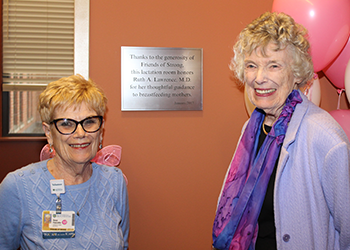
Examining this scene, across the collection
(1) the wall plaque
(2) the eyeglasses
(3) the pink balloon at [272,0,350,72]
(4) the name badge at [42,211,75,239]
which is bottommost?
(4) the name badge at [42,211,75,239]

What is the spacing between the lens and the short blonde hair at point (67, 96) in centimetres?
140

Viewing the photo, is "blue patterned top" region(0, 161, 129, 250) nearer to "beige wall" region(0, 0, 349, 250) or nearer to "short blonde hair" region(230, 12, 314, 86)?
"beige wall" region(0, 0, 349, 250)

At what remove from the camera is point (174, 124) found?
87.0 inches

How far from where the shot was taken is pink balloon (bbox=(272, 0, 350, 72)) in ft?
5.35

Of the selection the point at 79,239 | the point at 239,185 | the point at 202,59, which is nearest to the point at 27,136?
the point at 79,239

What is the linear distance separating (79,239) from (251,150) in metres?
0.99

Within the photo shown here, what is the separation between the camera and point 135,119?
7.14 ft

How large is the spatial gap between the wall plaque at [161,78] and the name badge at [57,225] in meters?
0.96

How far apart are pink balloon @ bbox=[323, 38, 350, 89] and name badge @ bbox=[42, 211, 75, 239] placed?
196cm

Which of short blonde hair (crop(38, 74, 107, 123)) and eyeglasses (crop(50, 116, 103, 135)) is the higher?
short blonde hair (crop(38, 74, 107, 123))

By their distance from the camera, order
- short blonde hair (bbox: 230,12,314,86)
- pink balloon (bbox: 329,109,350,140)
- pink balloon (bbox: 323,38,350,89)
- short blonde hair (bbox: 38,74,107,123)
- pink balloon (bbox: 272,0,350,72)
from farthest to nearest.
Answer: pink balloon (bbox: 323,38,350,89) < pink balloon (bbox: 329,109,350,140) < pink balloon (bbox: 272,0,350,72) < short blonde hair (bbox: 38,74,107,123) < short blonde hair (bbox: 230,12,314,86)

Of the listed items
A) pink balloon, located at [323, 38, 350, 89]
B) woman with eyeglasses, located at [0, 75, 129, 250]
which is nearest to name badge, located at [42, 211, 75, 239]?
woman with eyeglasses, located at [0, 75, 129, 250]

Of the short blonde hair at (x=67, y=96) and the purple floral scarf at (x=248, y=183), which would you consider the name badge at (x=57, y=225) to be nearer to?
the short blonde hair at (x=67, y=96)

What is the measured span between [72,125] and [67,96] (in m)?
0.15
